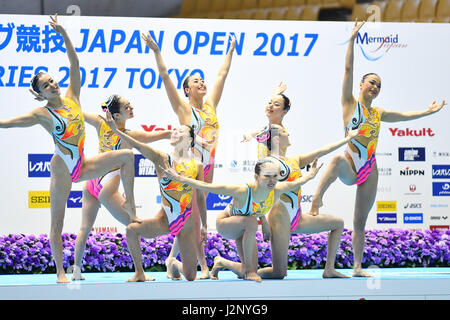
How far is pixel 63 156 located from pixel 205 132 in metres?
1.42

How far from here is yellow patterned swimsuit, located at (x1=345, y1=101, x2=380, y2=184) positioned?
24.0ft

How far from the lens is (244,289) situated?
621 centimetres

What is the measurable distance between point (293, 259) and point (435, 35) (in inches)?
131

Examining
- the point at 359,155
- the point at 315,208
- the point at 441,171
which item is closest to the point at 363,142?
the point at 359,155

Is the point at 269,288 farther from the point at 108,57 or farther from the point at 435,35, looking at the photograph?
the point at 435,35

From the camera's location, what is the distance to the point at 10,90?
855cm

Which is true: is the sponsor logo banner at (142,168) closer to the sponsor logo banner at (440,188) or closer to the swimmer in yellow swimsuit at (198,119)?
the swimmer in yellow swimsuit at (198,119)

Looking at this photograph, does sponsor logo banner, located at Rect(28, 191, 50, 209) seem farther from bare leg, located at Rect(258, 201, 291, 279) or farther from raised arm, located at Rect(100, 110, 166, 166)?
bare leg, located at Rect(258, 201, 291, 279)

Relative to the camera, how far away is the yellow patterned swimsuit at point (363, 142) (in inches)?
287

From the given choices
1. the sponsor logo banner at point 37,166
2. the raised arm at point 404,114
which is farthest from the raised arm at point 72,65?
the raised arm at point 404,114

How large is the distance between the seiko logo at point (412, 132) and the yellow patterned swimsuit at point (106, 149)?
3.71 m
